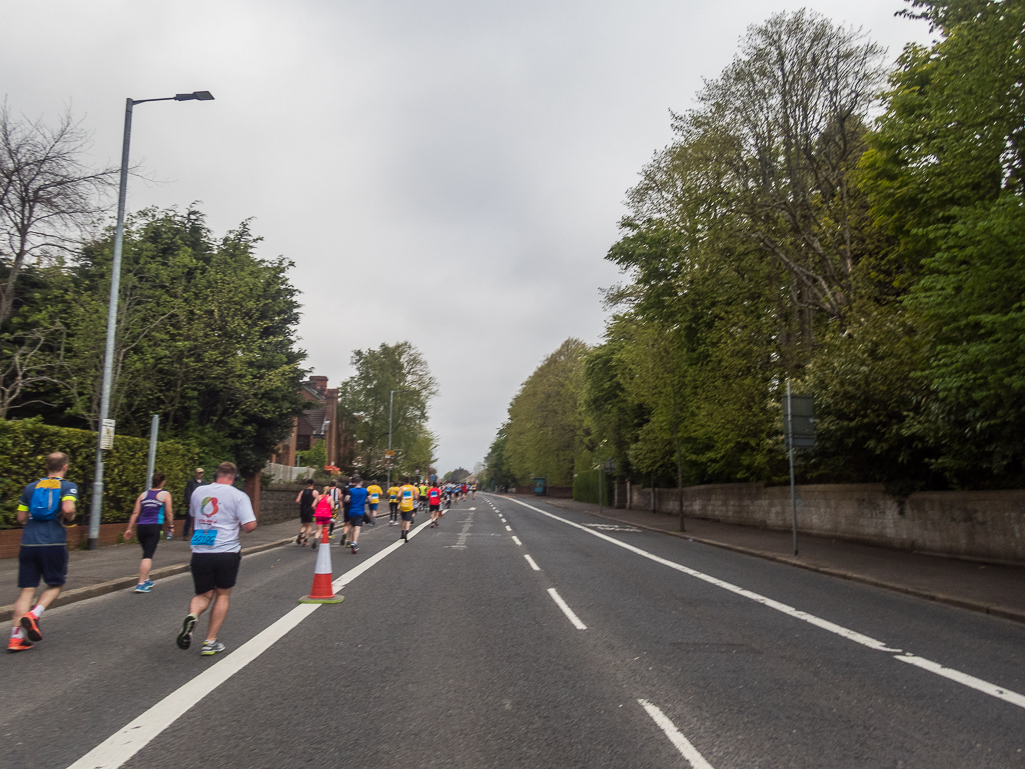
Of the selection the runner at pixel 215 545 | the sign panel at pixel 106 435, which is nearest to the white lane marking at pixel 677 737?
the runner at pixel 215 545

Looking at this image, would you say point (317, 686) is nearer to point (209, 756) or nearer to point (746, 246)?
point (209, 756)

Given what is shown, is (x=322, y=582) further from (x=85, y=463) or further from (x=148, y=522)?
(x=85, y=463)

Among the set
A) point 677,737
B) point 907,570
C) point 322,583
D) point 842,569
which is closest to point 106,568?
point 322,583

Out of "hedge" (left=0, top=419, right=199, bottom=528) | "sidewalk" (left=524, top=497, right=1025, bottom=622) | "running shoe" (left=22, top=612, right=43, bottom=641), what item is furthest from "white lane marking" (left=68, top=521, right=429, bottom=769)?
"sidewalk" (left=524, top=497, right=1025, bottom=622)

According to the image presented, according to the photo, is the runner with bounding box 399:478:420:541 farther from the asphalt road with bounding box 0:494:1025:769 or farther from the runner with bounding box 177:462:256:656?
the runner with bounding box 177:462:256:656

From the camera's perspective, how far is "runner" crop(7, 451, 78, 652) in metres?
7.05

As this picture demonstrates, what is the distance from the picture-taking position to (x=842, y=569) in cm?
1400

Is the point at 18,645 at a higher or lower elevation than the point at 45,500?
lower

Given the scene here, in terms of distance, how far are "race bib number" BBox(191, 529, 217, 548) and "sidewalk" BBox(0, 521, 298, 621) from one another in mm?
3706

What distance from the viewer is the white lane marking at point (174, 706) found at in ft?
14.1

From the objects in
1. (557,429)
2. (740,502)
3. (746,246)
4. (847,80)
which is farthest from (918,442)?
(557,429)

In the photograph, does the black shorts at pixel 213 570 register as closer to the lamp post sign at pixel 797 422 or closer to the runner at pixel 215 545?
the runner at pixel 215 545

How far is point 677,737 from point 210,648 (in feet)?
14.6

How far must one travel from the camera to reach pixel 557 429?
6731 centimetres
